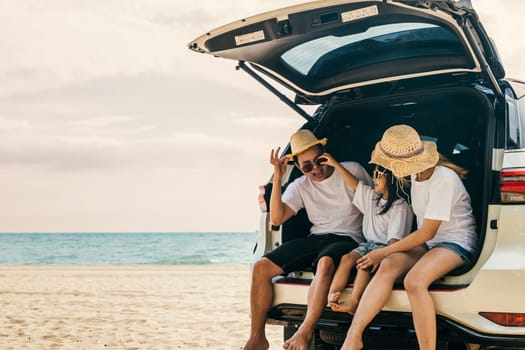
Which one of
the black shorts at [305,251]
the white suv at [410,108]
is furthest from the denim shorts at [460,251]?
the black shorts at [305,251]

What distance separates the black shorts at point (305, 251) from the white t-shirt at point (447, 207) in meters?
0.54

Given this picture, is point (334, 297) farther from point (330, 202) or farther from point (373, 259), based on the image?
point (330, 202)

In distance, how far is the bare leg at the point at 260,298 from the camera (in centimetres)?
456

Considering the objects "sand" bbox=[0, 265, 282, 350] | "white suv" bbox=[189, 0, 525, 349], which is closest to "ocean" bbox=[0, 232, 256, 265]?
"sand" bbox=[0, 265, 282, 350]

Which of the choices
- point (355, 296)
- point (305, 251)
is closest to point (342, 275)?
point (355, 296)

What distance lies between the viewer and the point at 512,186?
3.89 meters

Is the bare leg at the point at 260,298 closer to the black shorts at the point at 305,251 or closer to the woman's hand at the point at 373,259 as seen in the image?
the black shorts at the point at 305,251

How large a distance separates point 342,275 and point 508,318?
3.15 feet

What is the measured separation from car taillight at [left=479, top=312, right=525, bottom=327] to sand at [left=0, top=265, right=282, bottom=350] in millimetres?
3744

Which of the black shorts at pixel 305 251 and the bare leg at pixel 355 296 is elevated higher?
the black shorts at pixel 305 251

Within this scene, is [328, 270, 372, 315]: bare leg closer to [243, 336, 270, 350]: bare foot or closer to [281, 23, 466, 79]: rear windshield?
[243, 336, 270, 350]: bare foot

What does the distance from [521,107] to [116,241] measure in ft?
193

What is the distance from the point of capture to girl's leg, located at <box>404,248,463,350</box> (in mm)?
3887

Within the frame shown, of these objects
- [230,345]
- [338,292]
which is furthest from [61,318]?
[338,292]
